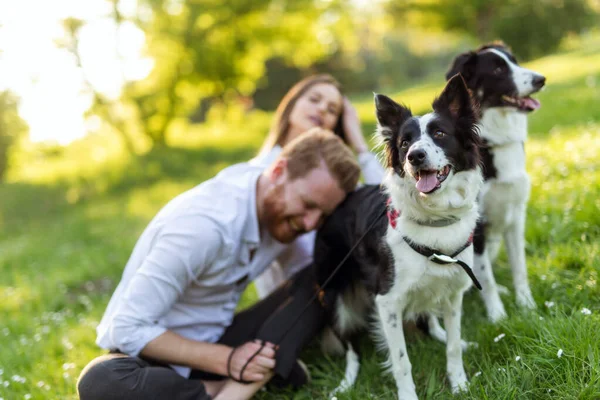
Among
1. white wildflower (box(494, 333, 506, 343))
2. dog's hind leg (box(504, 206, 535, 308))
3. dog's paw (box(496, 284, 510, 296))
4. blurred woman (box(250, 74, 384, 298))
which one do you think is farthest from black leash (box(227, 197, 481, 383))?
dog's paw (box(496, 284, 510, 296))

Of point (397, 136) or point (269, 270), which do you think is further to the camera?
point (269, 270)

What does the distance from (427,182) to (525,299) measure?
132 centimetres

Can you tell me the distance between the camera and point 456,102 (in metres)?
2.40

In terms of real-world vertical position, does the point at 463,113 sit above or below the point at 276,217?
above

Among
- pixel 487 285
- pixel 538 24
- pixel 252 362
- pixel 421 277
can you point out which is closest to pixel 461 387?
pixel 421 277

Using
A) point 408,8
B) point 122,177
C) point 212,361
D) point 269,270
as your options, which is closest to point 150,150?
point 122,177

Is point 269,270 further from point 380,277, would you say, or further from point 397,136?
point 397,136

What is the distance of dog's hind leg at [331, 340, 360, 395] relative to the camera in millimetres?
2928

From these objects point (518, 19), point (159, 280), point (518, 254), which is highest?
point (518, 19)

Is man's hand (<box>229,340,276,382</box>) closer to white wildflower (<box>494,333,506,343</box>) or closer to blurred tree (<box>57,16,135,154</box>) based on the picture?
white wildflower (<box>494,333,506,343</box>)

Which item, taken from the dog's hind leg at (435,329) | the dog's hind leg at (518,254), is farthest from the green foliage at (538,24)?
the dog's hind leg at (435,329)

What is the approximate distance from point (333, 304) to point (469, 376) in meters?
0.89

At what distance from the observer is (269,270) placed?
12.5 feet

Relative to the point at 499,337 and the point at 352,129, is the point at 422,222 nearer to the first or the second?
the point at 499,337
